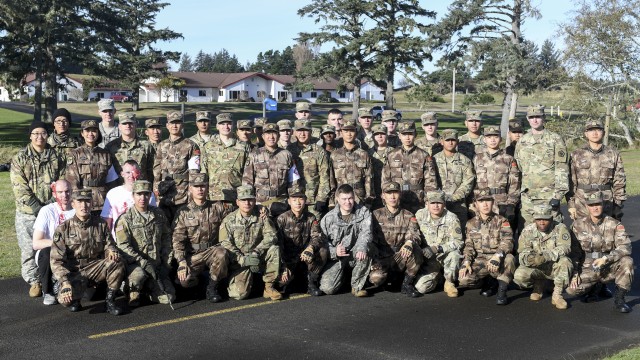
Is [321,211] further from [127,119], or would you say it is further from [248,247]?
[127,119]

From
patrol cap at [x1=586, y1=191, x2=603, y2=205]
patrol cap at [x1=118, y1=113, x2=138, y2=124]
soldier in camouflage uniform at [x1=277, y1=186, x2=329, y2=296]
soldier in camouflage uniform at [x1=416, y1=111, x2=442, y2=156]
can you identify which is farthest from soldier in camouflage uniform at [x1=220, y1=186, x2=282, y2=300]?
patrol cap at [x1=586, y1=191, x2=603, y2=205]

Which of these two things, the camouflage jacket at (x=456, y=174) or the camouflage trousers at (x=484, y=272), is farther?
the camouflage jacket at (x=456, y=174)

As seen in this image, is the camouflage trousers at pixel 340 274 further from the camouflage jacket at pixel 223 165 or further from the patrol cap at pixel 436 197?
the camouflage jacket at pixel 223 165

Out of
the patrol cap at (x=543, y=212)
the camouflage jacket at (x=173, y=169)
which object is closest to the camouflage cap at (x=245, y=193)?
the camouflage jacket at (x=173, y=169)

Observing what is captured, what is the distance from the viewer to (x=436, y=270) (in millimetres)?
9367

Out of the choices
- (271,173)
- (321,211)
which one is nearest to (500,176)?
(321,211)

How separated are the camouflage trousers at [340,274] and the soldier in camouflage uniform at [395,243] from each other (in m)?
0.15

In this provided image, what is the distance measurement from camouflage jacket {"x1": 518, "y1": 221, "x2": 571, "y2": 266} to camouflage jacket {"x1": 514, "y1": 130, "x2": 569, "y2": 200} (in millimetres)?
952

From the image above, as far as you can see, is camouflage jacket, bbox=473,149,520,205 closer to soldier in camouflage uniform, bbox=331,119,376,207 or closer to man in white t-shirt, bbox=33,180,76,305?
soldier in camouflage uniform, bbox=331,119,376,207

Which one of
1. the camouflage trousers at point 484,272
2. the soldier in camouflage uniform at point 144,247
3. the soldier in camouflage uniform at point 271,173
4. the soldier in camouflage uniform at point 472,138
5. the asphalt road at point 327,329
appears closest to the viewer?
the asphalt road at point 327,329

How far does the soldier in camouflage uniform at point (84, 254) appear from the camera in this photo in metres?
8.27

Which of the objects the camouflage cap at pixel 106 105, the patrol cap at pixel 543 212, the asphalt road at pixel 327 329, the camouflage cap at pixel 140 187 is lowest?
the asphalt road at pixel 327 329

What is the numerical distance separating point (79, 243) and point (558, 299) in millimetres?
5653

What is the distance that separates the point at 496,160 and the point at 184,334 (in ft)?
16.6
